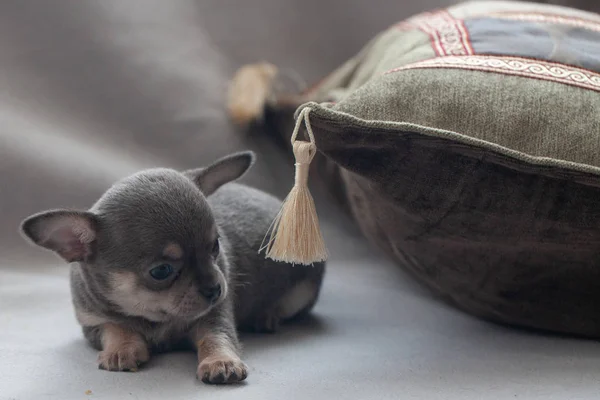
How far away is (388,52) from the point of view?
82.8 inches

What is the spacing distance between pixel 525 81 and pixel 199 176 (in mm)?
772

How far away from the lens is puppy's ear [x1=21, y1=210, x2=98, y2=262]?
1.53 m

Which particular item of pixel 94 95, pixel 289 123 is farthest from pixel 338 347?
pixel 94 95

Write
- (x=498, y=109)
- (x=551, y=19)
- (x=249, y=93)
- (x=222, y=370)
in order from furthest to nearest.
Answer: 1. (x=249, y=93)
2. (x=551, y=19)
3. (x=498, y=109)
4. (x=222, y=370)

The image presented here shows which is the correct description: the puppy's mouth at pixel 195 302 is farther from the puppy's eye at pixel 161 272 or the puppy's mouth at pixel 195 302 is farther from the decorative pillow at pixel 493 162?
the decorative pillow at pixel 493 162

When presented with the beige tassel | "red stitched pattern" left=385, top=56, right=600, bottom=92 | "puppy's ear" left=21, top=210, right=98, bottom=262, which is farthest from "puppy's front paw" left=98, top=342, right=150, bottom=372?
"red stitched pattern" left=385, top=56, right=600, bottom=92

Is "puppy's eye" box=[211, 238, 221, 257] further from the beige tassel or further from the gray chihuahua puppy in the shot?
the beige tassel

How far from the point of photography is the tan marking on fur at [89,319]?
168 centimetres

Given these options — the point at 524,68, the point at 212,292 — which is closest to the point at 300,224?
the point at 212,292

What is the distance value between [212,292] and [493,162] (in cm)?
65

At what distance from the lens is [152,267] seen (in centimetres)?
154

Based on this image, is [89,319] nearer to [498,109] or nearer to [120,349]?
[120,349]

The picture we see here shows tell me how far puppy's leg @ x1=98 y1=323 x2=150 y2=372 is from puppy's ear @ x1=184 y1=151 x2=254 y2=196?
37 cm

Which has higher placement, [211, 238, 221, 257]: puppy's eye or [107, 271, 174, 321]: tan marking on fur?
[211, 238, 221, 257]: puppy's eye
